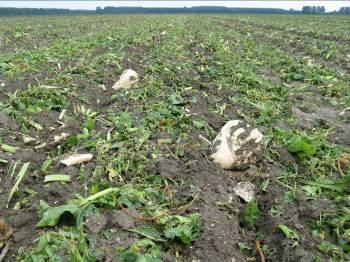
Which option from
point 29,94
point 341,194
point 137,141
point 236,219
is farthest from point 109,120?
point 341,194

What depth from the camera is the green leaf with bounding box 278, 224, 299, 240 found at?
312cm

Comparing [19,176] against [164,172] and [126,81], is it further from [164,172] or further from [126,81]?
[126,81]

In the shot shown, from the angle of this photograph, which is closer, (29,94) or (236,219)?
(236,219)

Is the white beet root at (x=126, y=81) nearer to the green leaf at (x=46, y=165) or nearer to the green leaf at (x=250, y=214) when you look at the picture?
the green leaf at (x=46, y=165)

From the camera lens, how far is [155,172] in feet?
12.5

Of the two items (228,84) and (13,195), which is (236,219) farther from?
(228,84)

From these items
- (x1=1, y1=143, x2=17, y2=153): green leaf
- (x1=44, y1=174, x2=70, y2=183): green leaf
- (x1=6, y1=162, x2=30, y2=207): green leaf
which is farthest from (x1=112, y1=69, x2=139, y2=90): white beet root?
(x1=44, y1=174, x2=70, y2=183): green leaf

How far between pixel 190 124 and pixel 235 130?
714 millimetres

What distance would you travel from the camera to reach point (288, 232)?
3148mm

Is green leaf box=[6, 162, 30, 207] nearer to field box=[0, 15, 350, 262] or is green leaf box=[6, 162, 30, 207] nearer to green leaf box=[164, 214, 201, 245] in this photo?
field box=[0, 15, 350, 262]

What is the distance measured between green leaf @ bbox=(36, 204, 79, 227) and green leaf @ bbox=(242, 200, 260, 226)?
55.0 inches

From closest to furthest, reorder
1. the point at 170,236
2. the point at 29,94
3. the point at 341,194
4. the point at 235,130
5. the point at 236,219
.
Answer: the point at 170,236, the point at 236,219, the point at 341,194, the point at 235,130, the point at 29,94

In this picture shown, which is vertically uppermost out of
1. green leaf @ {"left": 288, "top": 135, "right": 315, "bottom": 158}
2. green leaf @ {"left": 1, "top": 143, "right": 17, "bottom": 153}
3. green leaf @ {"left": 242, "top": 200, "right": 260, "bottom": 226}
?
green leaf @ {"left": 1, "top": 143, "right": 17, "bottom": 153}

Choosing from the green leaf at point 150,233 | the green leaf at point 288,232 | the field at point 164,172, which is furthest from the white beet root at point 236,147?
the green leaf at point 150,233
